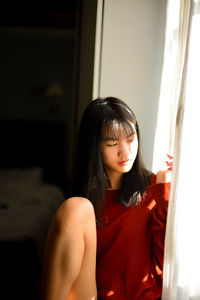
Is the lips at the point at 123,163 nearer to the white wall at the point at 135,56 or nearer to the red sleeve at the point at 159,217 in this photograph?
the red sleeve at the point at 159,217

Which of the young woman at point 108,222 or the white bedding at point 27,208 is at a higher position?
the young woman at point 108,222

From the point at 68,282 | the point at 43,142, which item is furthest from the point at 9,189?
the point at 68,282

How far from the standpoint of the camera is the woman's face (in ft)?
3.25

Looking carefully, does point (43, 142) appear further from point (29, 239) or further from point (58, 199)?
point (29, 239)

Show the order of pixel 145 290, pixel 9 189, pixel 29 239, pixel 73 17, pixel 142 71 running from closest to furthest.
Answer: pixel 145 290 → pixel 142 71 → pixel 29 239 → pixel 9 189 → pixel 73 17

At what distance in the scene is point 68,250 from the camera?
896 millimetres

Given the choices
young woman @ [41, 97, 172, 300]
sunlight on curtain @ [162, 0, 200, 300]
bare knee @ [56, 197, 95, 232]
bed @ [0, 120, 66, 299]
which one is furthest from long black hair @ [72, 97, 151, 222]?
bed @ [0, 120, 66, 299]

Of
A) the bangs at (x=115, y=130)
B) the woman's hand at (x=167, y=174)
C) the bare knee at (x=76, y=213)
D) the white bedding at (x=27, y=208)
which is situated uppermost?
the bangs at (x=115, y=130)

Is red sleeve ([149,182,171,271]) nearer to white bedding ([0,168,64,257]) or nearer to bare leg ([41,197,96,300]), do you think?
bare leg ([41,197,96,300])

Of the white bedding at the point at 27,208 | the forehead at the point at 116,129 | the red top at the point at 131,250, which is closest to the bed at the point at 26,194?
the white bedding at the point at 27,208

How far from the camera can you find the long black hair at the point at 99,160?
39.4 inches

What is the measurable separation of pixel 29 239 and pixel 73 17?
93.5 inches

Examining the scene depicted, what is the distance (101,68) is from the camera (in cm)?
136

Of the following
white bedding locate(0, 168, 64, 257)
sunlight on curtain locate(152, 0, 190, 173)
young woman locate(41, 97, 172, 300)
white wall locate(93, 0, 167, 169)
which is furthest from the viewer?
white bedding locate(0, 168, 64, 257)
